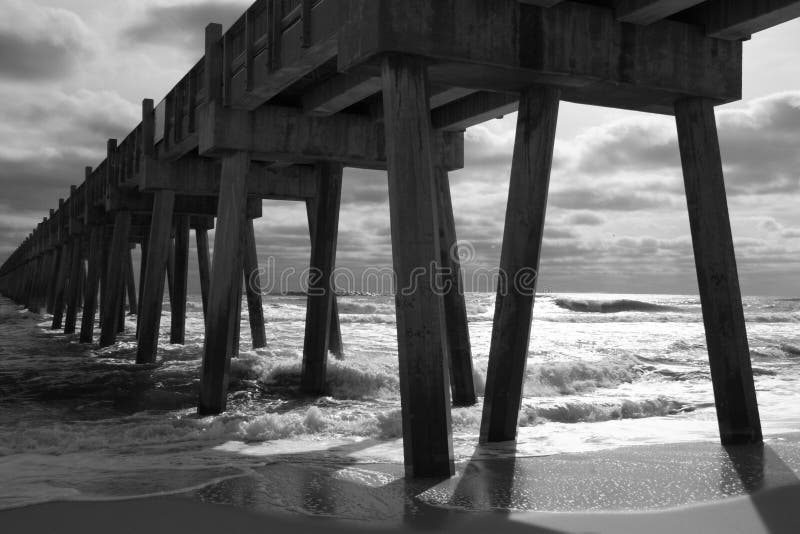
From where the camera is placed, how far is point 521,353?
24.8 ft

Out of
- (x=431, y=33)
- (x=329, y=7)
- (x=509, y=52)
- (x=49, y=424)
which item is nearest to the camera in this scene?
(x=431, y=33)

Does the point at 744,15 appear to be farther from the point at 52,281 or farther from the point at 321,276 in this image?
the point at 52,281

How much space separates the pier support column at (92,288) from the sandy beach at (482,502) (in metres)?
19.3

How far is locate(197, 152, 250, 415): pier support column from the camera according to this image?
36.3 ft

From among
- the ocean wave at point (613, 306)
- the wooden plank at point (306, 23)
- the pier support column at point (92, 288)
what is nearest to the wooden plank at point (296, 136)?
the wooden plank at point (306, 23)

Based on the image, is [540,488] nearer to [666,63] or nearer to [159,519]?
[159,519]

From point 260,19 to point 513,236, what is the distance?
17.4ft

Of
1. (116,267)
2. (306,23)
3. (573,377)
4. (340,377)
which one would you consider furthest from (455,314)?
(116,267)

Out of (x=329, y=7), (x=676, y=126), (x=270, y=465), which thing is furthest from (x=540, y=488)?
(x=329, y=7)

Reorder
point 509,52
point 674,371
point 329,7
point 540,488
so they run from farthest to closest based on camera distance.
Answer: point 674,371
point 329,7
point 509,52
point 540,488

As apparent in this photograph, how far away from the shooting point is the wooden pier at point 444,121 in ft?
21.0

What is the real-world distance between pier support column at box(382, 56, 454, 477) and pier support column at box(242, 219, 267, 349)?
13.9 meters

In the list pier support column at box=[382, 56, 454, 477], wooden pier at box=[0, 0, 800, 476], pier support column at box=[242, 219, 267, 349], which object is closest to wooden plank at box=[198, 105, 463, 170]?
wooden pier at box=[0, 0, 800, 476]

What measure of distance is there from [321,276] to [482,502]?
23.7ft
